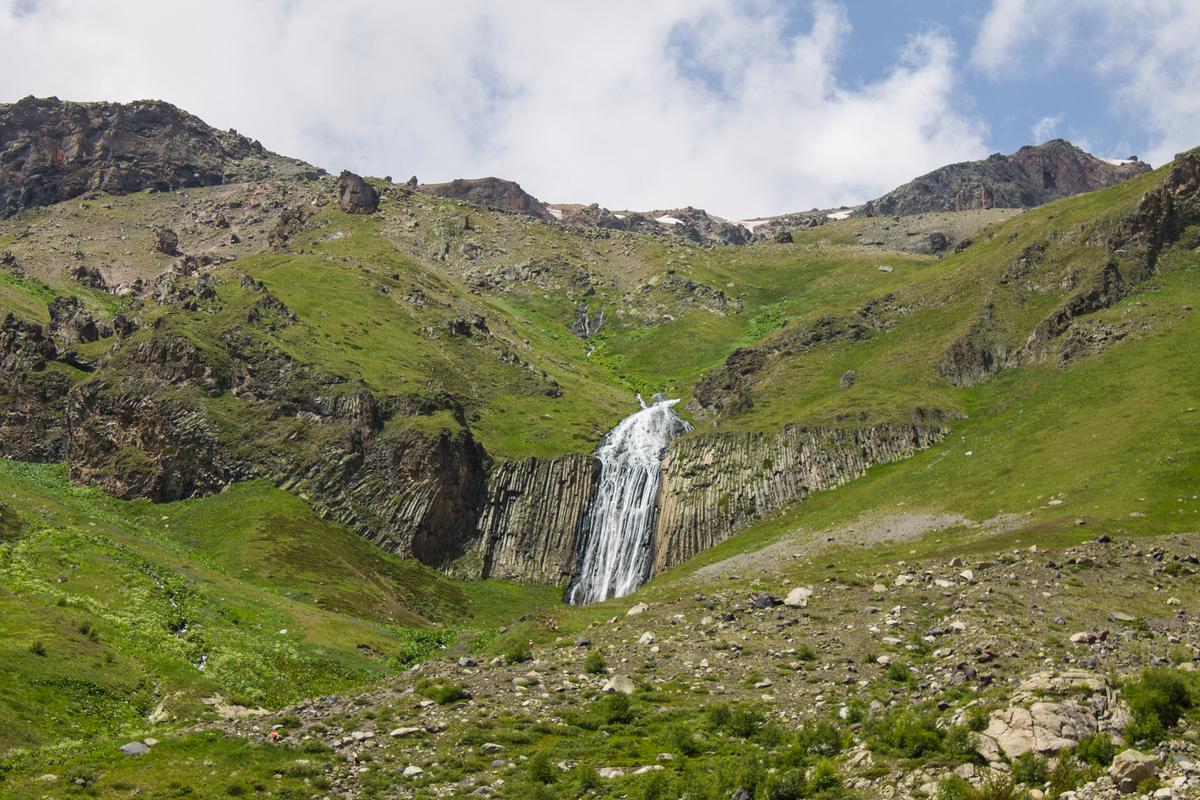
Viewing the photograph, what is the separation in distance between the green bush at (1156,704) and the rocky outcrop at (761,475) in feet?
226

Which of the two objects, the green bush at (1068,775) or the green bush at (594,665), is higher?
the green bush at (1068,775)

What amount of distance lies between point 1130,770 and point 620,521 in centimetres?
8184

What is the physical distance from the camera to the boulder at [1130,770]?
17297mm

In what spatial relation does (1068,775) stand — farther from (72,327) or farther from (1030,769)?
(72,327)

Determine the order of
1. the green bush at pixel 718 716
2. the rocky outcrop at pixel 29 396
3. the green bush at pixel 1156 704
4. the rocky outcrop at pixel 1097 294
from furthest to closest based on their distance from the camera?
the rocky outcrop at pixel 29 396, the rocky outcrop at pixel 1097 294, the green bush at pixel 718 716, the green bush at pixel 1156 704

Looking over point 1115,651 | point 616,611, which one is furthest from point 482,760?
point 616,611

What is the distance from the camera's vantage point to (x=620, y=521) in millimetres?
98750

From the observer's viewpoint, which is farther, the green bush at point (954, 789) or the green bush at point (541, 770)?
the green bush at point (541, 770)

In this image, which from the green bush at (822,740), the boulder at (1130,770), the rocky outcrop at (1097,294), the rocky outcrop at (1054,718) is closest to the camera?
the boulder at (1130,770)

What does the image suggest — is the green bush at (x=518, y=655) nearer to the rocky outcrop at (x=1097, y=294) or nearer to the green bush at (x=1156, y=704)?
the green bush at (x=1156, y=704)

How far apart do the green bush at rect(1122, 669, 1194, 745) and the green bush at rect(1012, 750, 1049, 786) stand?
209cm

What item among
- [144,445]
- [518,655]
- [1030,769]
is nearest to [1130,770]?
[1030,769]

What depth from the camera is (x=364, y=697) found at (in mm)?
34531

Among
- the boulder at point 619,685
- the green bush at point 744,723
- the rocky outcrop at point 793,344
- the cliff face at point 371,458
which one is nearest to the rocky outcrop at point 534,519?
the cliff face at point 371,458
